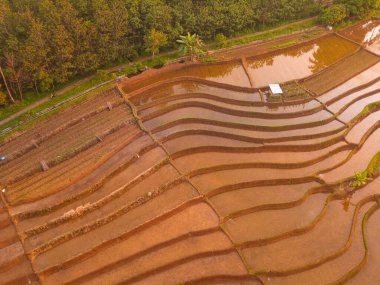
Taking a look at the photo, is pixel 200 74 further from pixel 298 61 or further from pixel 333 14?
pixel 333 14

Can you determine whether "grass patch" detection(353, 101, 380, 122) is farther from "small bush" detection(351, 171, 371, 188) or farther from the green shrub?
the green shrub

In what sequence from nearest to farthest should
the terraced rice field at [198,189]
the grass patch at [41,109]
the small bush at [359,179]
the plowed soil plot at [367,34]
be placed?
the terraced rice field at [198,189]
the small bush at [359,179]
the grass patch at [41,109]
the plowed soil plot at [367,34]

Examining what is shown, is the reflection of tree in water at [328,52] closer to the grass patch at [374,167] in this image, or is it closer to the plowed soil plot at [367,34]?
the plowed soil plot at [367,34]

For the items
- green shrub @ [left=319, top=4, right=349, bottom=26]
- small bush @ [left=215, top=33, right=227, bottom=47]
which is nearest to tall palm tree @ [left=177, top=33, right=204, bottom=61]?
small bush @ [left=215, top=33, right=227, bottom=47]

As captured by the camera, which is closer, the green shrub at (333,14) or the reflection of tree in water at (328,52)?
the reflection of tree in water at (328,52)

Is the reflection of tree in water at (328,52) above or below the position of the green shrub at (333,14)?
below

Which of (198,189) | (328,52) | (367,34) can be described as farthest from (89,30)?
(367,34)

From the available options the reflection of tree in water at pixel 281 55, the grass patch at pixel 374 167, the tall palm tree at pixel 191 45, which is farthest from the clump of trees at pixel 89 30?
the grass patch at pixel 374 167
